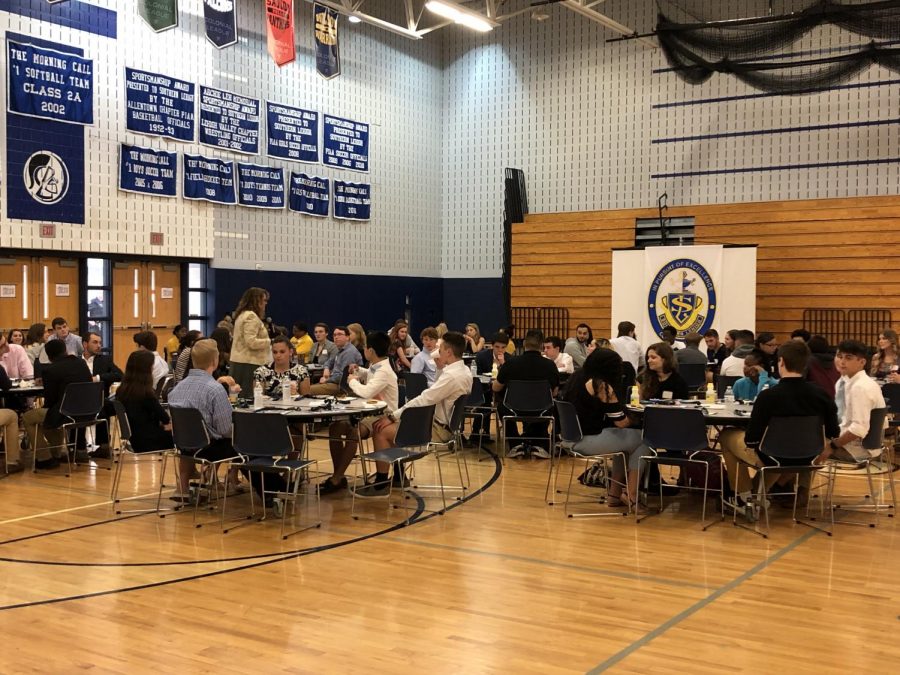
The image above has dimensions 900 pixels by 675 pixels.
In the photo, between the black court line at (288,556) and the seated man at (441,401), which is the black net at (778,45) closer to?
the seated man at (441,401)

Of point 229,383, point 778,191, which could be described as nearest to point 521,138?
point 778,191

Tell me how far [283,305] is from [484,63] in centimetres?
698

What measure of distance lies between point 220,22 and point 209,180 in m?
2.45

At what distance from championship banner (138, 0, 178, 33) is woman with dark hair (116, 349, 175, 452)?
750cm

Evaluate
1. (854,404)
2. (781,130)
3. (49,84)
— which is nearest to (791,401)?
(854,404)

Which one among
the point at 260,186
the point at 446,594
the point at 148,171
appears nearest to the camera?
the point at 446,594

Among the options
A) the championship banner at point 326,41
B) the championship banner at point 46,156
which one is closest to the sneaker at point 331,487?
the championship banner at point 46,156

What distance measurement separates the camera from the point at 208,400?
697 cm

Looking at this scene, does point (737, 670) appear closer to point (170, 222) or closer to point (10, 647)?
point (10, 647)

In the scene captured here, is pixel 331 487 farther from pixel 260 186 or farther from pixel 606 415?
pixel 260 186

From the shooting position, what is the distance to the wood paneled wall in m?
15.1

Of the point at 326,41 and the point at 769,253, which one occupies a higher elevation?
the point at 326,41

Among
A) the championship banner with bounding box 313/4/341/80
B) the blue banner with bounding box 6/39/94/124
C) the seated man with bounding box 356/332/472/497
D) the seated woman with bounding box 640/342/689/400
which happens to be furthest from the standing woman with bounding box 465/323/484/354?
the seated woman with bounding box 640/342/689/400

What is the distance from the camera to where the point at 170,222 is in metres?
15.0
